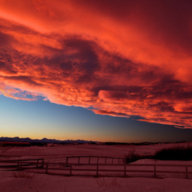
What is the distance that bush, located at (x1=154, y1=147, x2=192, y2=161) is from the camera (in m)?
33.5

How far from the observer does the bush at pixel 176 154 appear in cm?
3347

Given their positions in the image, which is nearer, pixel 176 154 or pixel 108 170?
pixel 108 170

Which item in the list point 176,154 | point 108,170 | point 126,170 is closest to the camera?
point 126,170

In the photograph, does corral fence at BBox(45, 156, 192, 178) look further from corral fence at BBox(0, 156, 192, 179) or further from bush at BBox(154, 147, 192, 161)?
bush at BBox(154, 147, 192, 161)

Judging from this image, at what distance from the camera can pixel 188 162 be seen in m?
30.2

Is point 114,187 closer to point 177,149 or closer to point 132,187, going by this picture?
point 132,187

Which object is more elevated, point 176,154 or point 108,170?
point 176,154

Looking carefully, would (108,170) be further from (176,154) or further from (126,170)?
(176,154)

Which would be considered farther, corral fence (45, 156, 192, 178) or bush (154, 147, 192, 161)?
bush (154, 147, 192, 161)

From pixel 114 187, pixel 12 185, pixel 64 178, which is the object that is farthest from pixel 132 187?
pixel 12 185

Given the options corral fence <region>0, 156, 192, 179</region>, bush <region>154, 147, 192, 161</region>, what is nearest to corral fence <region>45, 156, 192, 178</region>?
corral fence <region>0, 156, 192, 179</region>

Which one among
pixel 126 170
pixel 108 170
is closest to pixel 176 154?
pixel 108 170

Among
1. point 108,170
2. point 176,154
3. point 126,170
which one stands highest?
point 176,154

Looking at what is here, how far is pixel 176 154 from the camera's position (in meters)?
34.2
